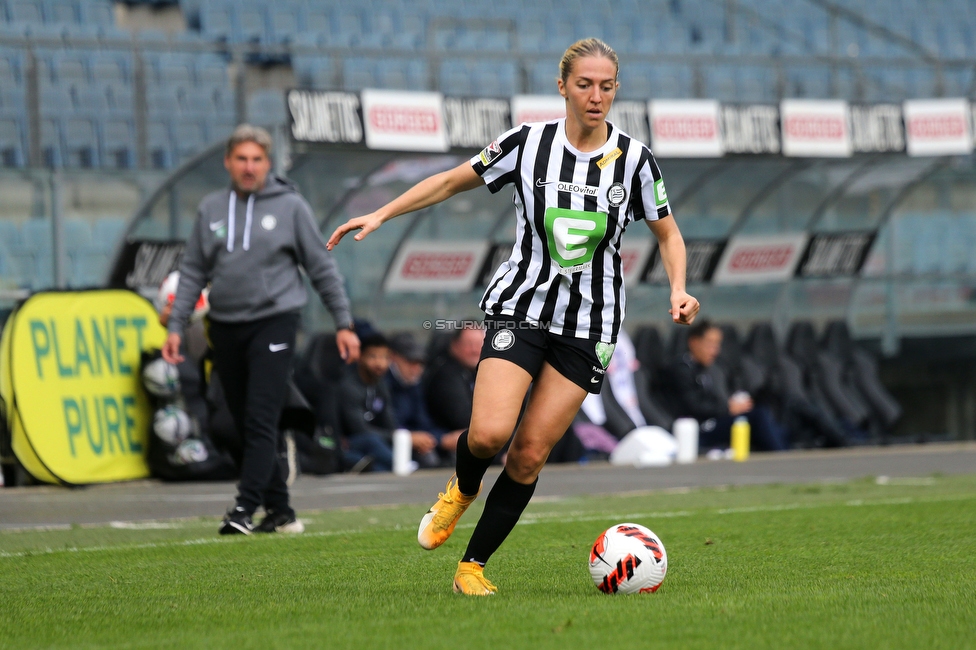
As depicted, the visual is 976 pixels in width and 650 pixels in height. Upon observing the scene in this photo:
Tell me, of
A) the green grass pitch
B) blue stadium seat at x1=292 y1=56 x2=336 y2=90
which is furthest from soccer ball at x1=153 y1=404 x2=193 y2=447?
blue stadium seat at x1=292 y1=56 x2=336 y2=90

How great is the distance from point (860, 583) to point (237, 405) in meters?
3.44

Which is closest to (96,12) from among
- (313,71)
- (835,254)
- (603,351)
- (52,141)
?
(313,71)

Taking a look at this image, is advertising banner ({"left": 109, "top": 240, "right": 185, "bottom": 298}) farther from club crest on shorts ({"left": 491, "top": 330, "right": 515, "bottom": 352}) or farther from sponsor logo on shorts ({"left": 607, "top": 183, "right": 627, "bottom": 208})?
sponsor logo on shorts ({"left": 607, "top": 183, "right": 627, "bottom": 208})

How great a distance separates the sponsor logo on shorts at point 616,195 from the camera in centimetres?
488

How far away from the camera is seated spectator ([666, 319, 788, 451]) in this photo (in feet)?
52.3

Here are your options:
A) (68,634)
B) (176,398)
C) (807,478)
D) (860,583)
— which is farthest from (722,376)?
(68,634)

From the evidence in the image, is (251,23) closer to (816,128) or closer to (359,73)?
(359,73)

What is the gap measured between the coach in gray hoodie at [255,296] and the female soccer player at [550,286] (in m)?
2.32

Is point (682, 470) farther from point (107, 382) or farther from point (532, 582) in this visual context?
point (532, 582)

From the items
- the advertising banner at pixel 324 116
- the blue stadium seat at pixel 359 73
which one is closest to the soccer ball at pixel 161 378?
the advertising banner at pixel 324 116

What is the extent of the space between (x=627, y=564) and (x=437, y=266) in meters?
11.4

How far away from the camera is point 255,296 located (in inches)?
281

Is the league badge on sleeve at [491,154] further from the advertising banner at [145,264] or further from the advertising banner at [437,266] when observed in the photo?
the advertising banner at [437,266]

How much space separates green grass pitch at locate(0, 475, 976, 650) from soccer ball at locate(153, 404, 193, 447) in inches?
130
